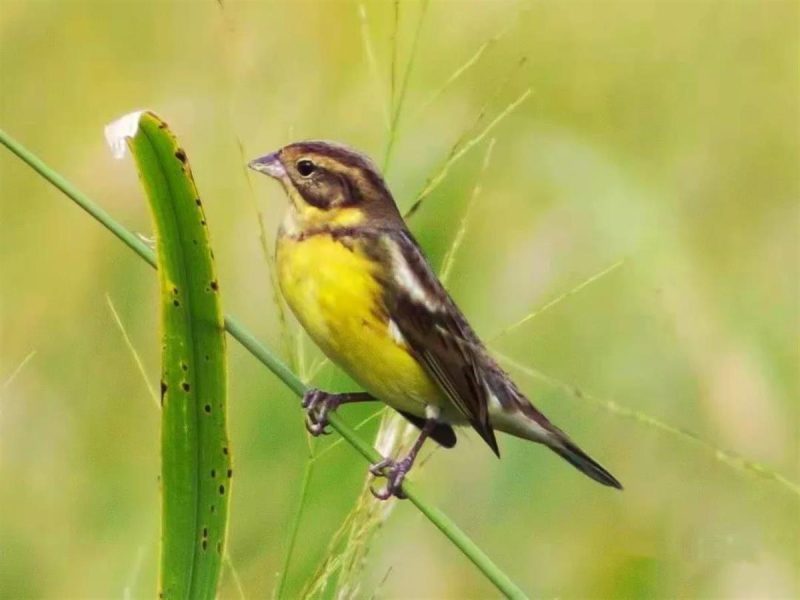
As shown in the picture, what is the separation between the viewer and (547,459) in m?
3.36

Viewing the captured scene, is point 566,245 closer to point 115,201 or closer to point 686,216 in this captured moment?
point 686,216

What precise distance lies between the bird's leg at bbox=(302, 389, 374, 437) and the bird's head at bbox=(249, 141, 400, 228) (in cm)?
31

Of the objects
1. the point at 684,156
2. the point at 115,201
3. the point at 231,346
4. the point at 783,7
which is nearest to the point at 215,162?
the point at 115,201

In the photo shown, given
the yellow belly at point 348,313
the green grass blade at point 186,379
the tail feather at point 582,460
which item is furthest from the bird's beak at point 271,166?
the green grass blade at point 186,379

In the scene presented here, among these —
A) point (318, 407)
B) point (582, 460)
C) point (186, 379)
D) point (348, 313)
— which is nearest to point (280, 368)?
point (186, 379)

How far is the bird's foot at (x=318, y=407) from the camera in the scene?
239 centimetres

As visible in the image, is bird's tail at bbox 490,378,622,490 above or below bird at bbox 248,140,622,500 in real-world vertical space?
below

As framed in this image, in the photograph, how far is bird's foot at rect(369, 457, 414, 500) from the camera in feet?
7.07

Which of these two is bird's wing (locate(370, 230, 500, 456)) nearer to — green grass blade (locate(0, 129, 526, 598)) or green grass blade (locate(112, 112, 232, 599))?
green grass blade (locate(0, 129, 526, 598))

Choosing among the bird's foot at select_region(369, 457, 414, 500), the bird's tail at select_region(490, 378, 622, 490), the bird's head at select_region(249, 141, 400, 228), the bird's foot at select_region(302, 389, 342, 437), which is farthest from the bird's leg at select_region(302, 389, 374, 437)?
the bird's tail at select_region(490, 378, 622, 490)

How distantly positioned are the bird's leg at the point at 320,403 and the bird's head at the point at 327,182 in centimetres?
31

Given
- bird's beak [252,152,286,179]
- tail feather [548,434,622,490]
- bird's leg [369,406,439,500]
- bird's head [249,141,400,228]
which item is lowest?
tail feather [548,434,622,490]

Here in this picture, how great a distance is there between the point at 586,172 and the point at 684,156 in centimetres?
78

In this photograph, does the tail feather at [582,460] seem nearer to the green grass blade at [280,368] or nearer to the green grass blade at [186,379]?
the green grass blade at [280,368]
